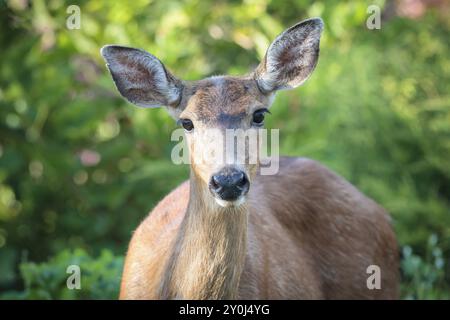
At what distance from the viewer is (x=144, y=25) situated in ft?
31.6

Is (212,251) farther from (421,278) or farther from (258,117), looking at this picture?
(421,278)

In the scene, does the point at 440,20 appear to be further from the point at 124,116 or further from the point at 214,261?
the point at 214,261

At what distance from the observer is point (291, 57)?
480 cm

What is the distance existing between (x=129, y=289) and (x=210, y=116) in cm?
116

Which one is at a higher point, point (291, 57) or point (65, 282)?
point (291, 57)

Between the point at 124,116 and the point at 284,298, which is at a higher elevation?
the point at 124,116

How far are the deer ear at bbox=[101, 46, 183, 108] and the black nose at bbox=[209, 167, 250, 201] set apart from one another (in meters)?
0.79

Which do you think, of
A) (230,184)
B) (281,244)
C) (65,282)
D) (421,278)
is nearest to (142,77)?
(230,184)

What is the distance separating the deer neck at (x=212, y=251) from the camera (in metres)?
4.38

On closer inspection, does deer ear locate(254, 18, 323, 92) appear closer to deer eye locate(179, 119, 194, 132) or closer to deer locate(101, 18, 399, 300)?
deer locate(101, 18, 399, 300)

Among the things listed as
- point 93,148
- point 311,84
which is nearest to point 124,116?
point 93,148

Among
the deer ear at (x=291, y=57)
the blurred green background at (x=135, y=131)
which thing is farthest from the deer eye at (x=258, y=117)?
the blurred green background at (x=135, y=131)

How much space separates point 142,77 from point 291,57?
842mm

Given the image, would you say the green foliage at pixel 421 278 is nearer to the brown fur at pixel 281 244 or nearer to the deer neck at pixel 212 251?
the brown fur at pixel 281 244
